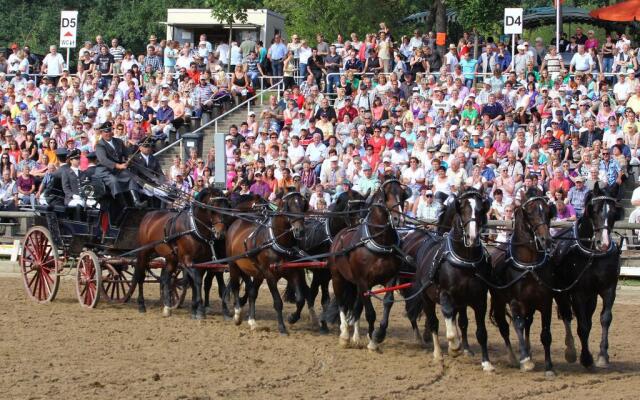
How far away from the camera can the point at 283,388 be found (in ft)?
37.3

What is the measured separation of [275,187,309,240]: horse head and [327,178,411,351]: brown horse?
26.9 inches

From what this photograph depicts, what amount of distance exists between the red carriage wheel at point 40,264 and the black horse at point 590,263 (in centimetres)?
781

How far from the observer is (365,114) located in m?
23.6

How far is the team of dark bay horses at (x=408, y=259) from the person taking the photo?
12117mm

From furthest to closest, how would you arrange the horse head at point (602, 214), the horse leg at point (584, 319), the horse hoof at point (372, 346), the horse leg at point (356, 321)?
the horse leg at point (356, 321), the horse hoof at point (372, 346), the horse leg at point (584, 319), the horse head at point (602, 214)

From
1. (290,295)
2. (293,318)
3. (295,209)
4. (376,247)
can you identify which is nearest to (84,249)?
(290,295)

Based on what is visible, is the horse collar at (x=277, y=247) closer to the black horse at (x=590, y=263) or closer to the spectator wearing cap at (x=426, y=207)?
the black horse at (x=590, y=263)

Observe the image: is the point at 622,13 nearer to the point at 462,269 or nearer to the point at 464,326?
the point at 464,326

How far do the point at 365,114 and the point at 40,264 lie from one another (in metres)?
8.37

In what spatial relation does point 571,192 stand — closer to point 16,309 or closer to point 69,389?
point 16,309

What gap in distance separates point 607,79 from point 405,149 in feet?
16.1

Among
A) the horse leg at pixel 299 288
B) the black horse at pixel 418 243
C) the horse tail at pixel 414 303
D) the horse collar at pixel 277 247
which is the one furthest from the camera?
the horse leg at pixel 299 288

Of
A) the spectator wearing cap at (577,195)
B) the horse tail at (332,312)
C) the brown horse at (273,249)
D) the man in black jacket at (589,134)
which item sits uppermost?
the man in black jacket at (589,134)

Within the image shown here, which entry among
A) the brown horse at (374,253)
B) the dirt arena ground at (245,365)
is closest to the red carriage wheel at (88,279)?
the dirt arena ground at (245,365)
